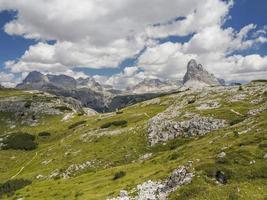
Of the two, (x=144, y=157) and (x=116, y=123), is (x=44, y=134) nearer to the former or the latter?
(x=116, y=123)

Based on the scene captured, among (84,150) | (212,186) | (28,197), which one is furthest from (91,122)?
(212,186)

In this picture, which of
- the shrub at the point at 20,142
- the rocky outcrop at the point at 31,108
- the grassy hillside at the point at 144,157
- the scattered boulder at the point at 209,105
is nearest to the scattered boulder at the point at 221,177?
the grassy hillside at the point at 144,157

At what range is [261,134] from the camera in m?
50.5

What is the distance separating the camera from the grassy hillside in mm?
38438

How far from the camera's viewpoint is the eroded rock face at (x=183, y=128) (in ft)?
265

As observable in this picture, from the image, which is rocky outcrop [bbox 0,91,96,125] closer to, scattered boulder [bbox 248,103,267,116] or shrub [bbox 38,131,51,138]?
shrub [bbox 38,131,51,138]

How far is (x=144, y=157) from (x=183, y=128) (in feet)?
41.3

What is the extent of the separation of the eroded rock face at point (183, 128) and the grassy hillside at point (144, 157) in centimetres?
219

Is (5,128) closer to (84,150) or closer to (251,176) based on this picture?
(84,150)

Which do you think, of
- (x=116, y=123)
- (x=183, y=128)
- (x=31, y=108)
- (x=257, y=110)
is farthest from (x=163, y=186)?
(x=31, y=108)

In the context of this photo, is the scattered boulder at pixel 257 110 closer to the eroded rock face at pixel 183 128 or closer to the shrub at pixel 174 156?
the eroded rock face at pixel 183 128

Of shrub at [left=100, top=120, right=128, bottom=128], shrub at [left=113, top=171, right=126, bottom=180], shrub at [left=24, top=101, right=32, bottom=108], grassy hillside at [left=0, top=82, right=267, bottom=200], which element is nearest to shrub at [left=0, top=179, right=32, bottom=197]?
grassy hillside at [left=0, top=82, right=267, bottom=200]

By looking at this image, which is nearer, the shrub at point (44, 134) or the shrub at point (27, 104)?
the shrub at point (44, 134)

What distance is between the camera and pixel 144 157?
78250mm
